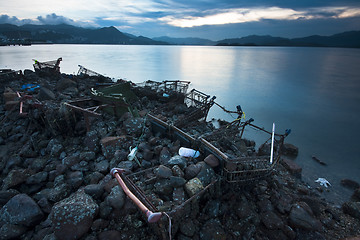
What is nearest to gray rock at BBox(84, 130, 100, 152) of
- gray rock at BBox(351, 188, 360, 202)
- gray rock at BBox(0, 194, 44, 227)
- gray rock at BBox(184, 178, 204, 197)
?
gray rock at BBox(0, 194, 44, 227)

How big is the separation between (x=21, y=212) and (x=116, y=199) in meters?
2.47

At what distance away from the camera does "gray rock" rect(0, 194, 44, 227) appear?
169 inches

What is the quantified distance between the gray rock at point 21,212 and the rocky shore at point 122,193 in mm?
21

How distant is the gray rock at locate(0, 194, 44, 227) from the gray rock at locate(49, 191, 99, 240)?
3.64 feet

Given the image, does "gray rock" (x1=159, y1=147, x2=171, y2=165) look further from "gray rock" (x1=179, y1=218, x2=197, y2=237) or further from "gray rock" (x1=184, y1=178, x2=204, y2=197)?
"gray rock" (x1=179, y1=218, x2=197, y2=237)

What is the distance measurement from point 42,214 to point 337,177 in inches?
527

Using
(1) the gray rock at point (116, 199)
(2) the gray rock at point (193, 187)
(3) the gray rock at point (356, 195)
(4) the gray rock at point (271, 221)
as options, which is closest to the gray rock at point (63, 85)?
(1) the gray rock at point (116, 199)

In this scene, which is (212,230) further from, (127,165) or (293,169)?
(293,169)

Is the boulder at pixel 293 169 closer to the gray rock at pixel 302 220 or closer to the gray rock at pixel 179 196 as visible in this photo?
the gray rock at pixel 302 220

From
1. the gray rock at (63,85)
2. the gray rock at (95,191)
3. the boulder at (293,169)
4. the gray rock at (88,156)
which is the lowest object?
the boulder at (293,169)

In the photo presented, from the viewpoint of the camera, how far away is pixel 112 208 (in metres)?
4.22

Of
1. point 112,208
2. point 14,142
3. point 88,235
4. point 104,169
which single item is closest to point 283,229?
point 112,208

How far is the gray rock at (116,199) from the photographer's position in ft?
13.8

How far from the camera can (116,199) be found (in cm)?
427
